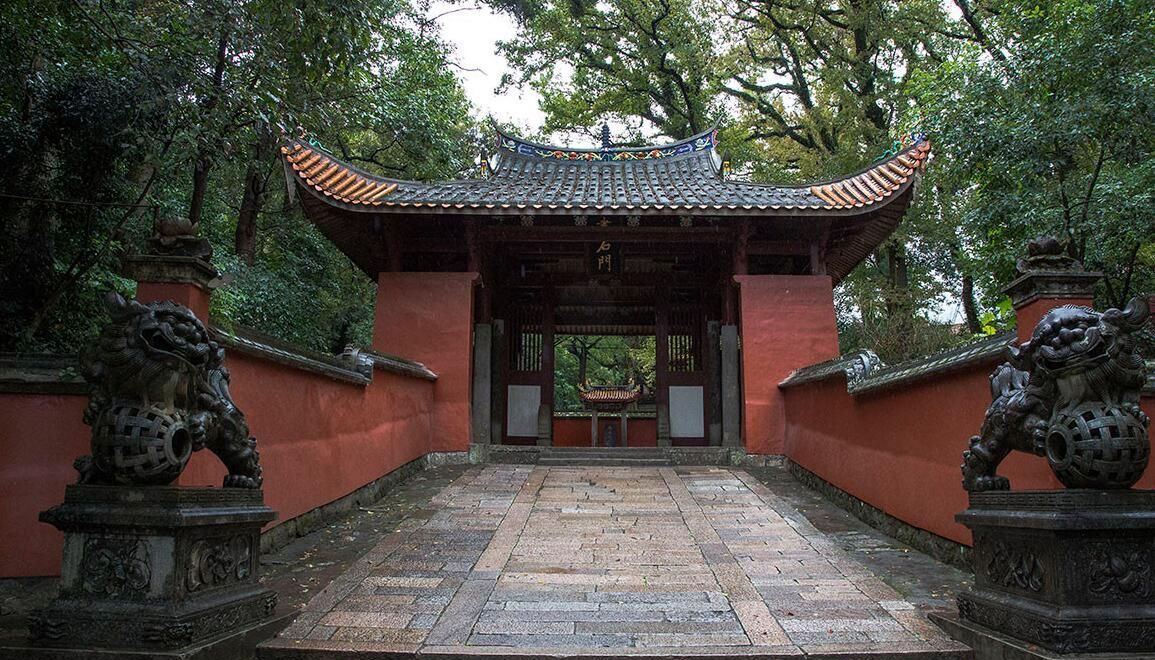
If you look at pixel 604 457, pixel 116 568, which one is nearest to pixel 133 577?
pixel 116 568

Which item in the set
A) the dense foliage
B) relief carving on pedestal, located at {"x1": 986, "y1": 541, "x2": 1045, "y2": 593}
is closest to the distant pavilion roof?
the dense foliage

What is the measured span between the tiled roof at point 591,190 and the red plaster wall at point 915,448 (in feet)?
10.3

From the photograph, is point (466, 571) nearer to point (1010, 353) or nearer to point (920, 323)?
point (1010, 353)

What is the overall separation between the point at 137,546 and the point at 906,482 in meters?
4.74

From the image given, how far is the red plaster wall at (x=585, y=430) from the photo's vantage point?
58.0ft

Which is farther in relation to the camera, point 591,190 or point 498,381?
point 498,381

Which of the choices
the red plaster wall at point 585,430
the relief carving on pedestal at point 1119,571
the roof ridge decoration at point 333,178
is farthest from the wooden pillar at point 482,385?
the relief carving on pedestal at point 1119,571

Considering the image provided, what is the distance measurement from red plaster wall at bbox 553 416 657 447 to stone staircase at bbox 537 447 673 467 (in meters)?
7.68

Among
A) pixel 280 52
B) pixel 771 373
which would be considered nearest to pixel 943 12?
pixel 771 373

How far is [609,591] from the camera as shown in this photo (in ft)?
13.5

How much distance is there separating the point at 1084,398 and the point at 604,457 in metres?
7.20

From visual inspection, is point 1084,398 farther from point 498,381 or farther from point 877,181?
point 498,381

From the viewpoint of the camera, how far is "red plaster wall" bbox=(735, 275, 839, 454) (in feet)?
31.0

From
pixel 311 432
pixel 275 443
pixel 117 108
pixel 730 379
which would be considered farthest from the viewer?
pixel 730 379
